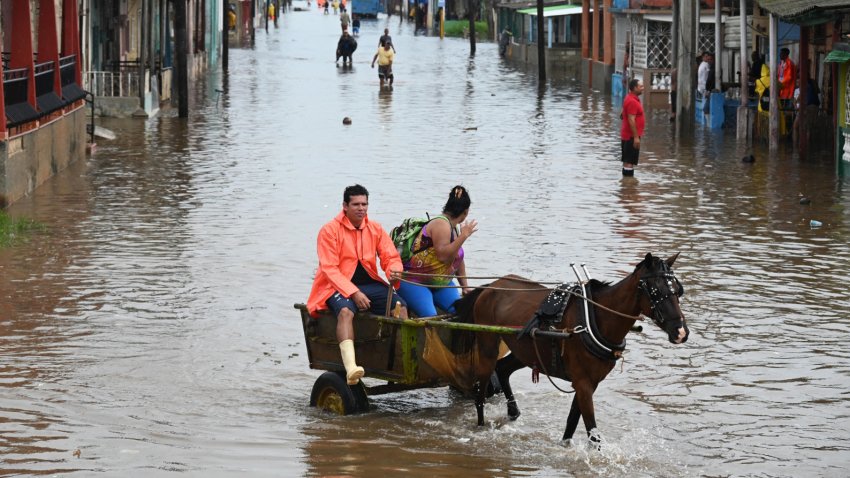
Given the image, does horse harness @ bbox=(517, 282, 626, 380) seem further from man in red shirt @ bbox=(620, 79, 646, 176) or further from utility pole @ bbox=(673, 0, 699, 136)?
utility pole @ bbox=(673, 0, 699, 136)

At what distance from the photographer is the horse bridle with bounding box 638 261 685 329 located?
25.6ft

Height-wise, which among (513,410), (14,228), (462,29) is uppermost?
(462,29)

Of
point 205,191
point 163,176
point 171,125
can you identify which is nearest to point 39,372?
point 205,191

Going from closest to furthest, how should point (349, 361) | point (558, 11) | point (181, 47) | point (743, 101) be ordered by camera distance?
1. point (349, 361)
2. point (743, 101)
3. point (181, 47)
4. point (558, 11)

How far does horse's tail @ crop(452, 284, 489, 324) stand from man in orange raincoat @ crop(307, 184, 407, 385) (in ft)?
1.14

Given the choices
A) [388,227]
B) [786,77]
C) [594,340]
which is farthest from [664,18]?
[594,340]

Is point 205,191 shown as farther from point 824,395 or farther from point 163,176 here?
point 824,395

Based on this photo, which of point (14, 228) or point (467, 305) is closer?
point (467, 305)

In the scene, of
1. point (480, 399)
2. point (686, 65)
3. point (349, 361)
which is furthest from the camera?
point (686, 65)

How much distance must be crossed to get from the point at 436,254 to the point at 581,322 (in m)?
1.33

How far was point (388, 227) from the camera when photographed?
16766mm

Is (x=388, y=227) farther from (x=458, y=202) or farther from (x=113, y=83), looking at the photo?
(x=113, y=83)

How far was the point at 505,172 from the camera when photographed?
2258 cm

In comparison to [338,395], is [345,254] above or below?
above
